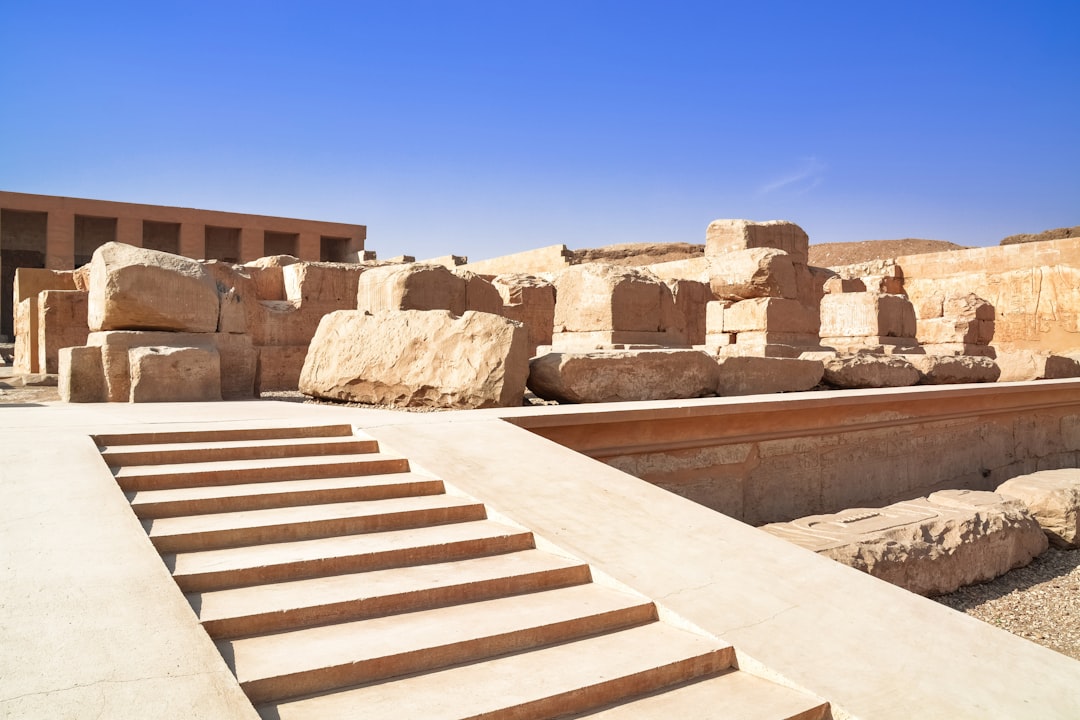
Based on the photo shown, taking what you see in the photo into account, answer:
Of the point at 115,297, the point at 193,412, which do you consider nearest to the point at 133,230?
the point at 115,297

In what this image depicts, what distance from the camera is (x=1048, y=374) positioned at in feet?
31.1

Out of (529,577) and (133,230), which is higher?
(133,230)

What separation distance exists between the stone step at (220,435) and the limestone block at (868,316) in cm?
920

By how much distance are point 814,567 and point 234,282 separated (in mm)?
9289

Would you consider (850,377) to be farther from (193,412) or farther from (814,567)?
(193,412)

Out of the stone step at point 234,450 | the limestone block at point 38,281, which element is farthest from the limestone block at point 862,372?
the limestone block at point 38,281

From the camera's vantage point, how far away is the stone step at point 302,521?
9.02ft

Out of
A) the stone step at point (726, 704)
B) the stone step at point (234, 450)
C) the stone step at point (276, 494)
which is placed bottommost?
the stone step at point (726, 704)

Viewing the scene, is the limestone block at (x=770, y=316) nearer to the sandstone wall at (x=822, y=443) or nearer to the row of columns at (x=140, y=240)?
the sandstone wall at (x=822, y=443)

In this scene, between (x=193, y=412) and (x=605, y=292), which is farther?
(x=605, y=292)

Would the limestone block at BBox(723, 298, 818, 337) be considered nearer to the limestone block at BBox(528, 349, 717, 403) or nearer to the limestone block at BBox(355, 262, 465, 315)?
the limestone block at BBox(528, 349, 717, 403)

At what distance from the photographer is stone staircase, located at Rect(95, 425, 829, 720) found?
2.12m

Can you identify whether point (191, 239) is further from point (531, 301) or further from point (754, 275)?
point (754, 275)

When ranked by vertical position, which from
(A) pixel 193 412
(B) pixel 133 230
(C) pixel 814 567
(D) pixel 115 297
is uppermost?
(B) pixel 133 230
